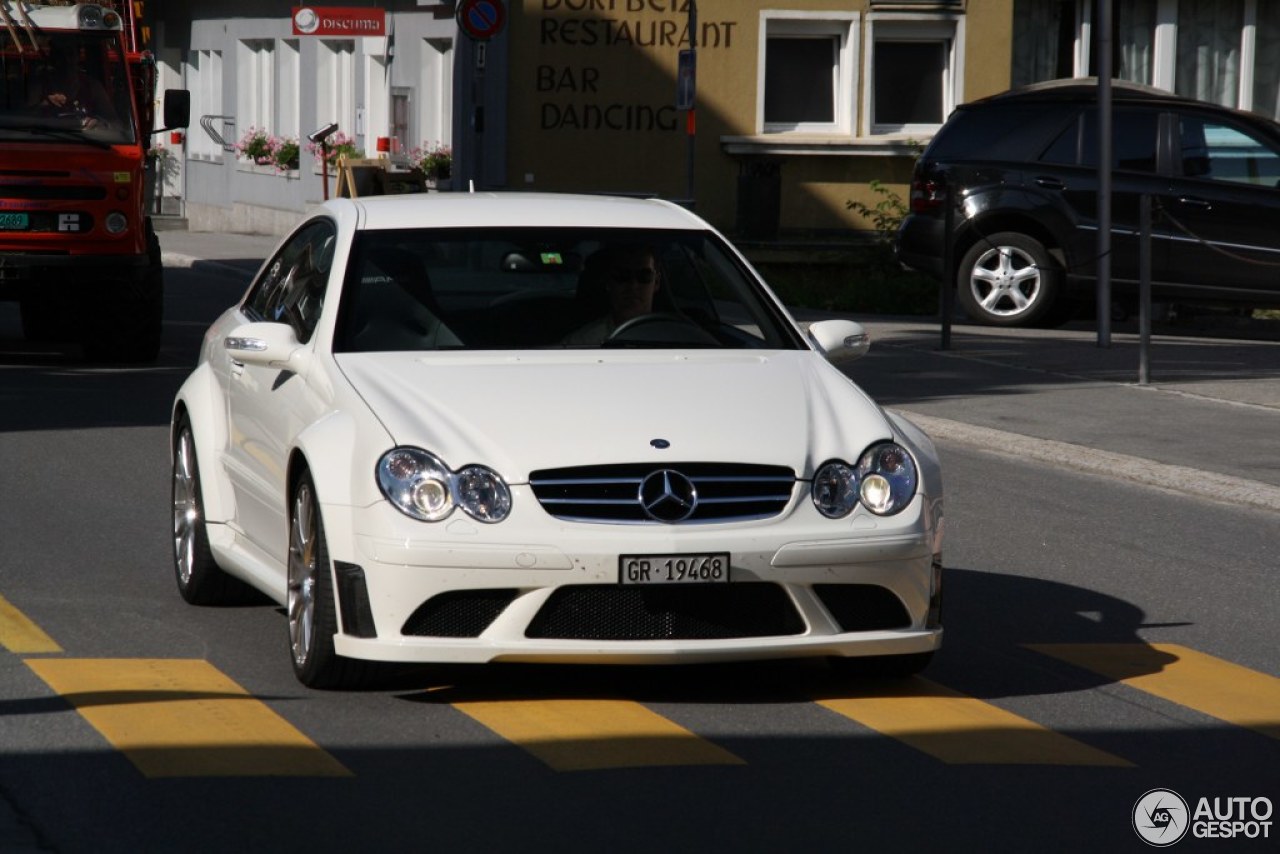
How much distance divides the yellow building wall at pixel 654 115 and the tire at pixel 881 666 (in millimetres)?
22377

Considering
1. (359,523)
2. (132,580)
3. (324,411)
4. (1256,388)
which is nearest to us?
(359,523)

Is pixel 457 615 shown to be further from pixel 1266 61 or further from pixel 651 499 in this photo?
pixel 1266 61

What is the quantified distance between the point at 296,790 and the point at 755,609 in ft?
4.94

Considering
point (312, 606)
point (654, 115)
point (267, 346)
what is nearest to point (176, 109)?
point (267, 346)

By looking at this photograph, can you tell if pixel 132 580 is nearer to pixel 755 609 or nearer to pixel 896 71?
pixel 755 609

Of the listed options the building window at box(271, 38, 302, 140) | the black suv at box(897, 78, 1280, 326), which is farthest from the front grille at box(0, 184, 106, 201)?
the building window at box(271, 38, 302, 140)

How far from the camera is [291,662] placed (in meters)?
7.40

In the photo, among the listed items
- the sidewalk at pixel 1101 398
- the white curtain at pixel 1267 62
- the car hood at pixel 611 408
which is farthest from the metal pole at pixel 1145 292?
the white curtain at pixel 1267 62

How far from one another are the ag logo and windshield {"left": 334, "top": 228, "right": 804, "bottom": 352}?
245 cm

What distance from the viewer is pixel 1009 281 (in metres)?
20.8

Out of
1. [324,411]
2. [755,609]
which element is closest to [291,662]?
[324,411]

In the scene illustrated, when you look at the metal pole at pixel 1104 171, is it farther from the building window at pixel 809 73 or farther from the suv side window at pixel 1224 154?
the building window at pixel 809 73

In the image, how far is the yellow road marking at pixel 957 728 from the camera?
6.30m

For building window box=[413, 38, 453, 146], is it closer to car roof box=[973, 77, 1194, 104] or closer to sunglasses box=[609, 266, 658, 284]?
car roof box=[973, 77, 1194, 104]
